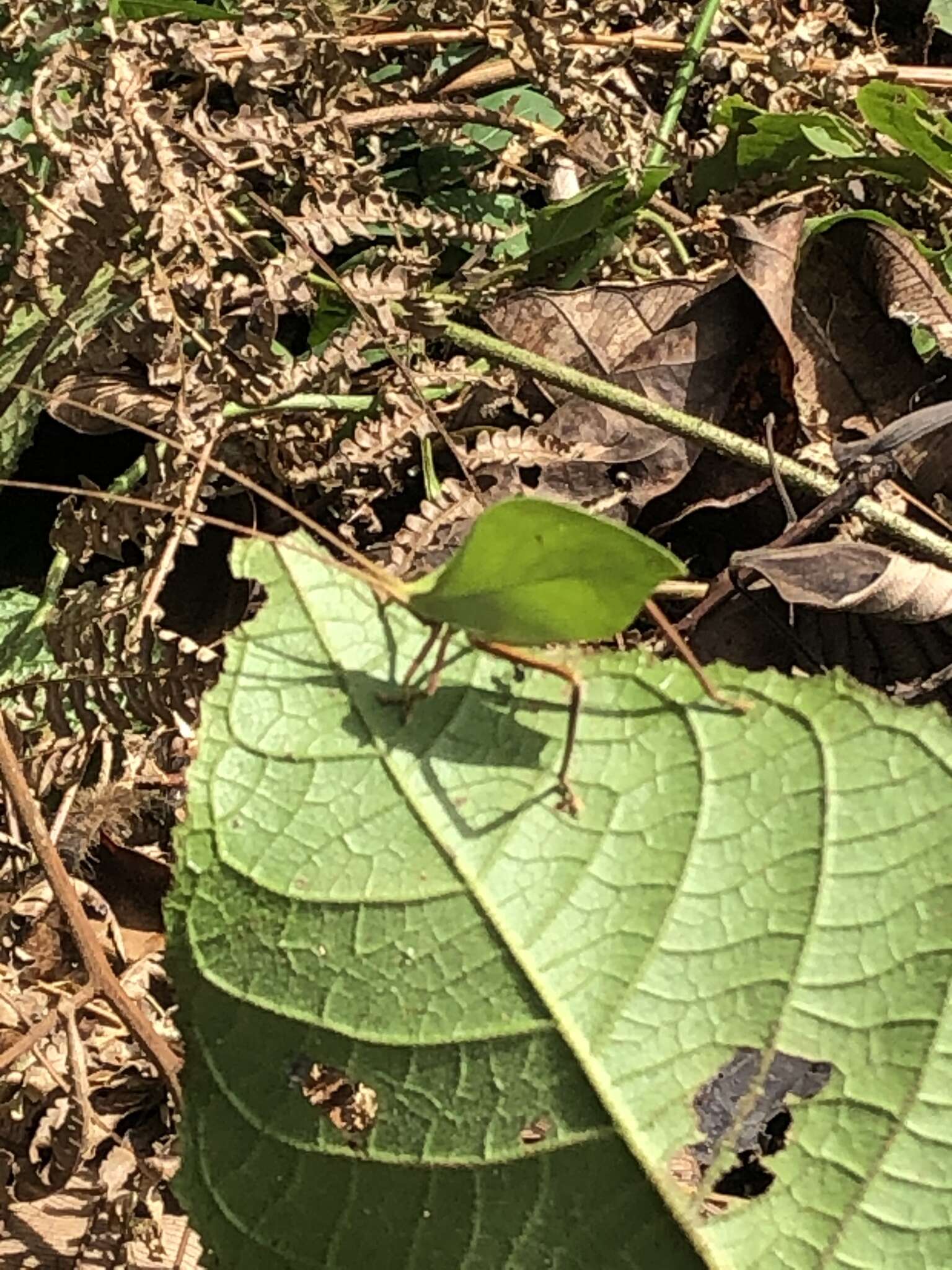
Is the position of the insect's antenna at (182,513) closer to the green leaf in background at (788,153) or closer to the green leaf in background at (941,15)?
the green leaf in background at (788,153)

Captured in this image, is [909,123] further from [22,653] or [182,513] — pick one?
[22,653]

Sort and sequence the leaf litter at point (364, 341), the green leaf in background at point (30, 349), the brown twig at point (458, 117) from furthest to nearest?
the brown twig at point (458, 117) < the green leaf in background at point (30, 349) < the leaf litter at point (364, 341)

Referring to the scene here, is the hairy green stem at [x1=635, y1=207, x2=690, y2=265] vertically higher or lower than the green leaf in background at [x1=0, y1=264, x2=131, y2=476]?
higher

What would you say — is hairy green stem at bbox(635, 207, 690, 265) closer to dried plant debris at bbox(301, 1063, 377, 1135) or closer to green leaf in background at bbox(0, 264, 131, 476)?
green leaf in background at bbox(0, 264, 131, 476)

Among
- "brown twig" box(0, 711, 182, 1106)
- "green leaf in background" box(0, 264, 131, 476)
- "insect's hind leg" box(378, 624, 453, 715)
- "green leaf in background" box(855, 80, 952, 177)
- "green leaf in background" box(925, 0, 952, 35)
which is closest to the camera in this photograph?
"insect's hind leg" box(378, 624, 453, 715)

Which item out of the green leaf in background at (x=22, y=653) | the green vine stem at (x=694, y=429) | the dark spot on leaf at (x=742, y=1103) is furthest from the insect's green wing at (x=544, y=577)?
the green leaf in background at (x=22, y=653)

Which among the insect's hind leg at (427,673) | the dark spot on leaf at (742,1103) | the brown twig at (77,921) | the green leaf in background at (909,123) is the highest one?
the green leaf in background at (909,123)

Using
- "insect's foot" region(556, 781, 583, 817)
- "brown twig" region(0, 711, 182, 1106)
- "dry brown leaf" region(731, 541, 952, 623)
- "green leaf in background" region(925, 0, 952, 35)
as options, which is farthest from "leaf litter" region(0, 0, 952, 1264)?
"insect's foot" region(556, 781, 583, 817)
